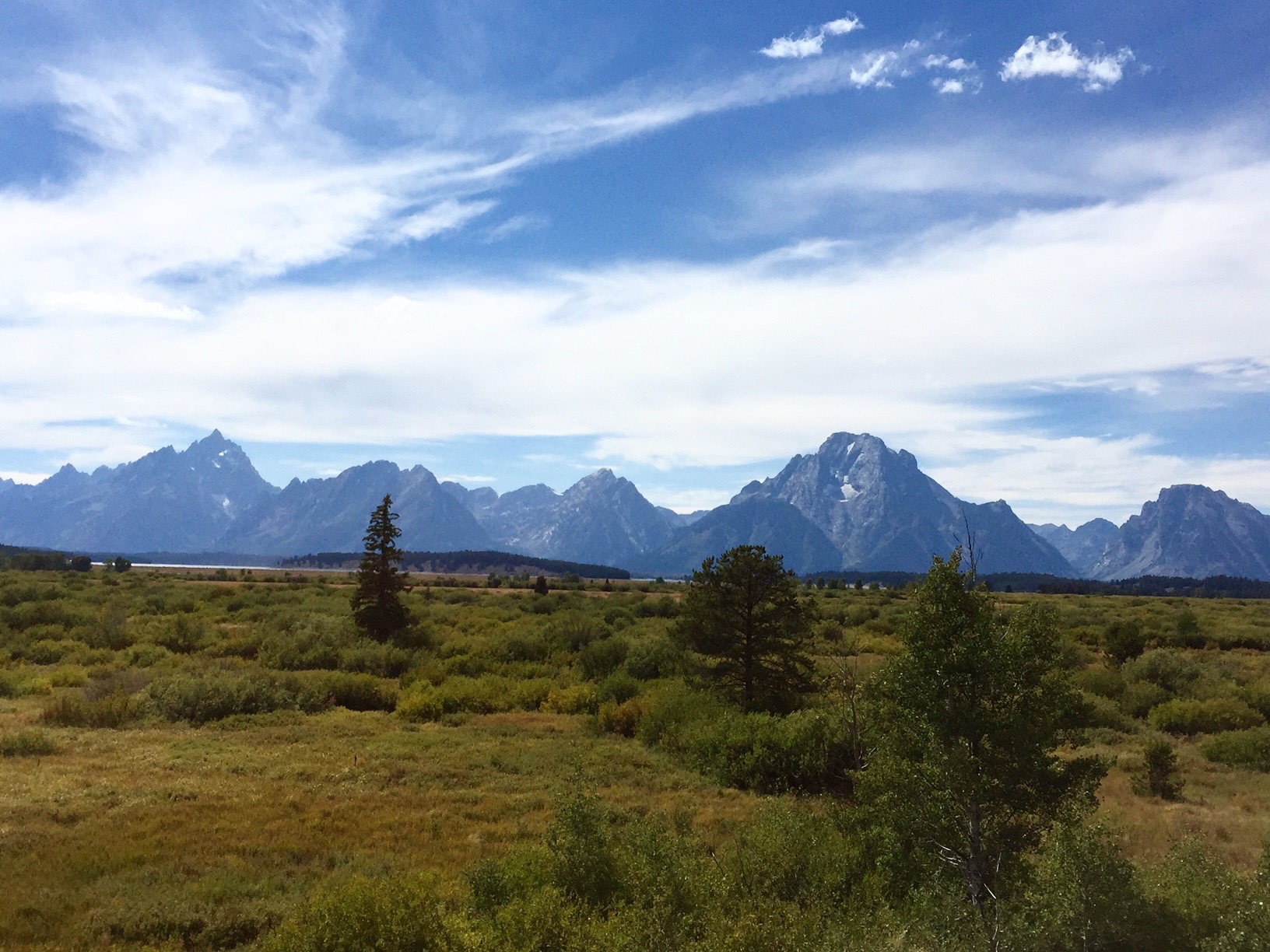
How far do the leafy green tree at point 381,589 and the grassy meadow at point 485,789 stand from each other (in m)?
1.56

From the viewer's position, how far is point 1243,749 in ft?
63.1

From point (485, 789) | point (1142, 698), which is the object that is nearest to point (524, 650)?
point (485, 789)

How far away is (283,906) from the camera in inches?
381

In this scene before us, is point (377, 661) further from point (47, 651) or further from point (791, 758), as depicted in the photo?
point (791, 758)

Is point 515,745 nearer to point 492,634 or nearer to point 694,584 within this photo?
point 694,584

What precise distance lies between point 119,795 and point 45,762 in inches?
144

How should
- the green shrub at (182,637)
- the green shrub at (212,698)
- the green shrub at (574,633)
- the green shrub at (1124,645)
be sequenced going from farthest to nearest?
the green shrub at (574,633) < the green shrub at (1124,645) < the green shrub at (182,637) < the green shrub at (212,698)

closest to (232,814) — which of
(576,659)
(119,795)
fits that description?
(119,795)

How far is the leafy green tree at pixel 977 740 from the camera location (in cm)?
832

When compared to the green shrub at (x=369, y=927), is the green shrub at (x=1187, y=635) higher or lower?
lower

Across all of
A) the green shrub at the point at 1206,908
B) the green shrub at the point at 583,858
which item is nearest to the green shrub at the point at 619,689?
the green shrub at the point at 583,858

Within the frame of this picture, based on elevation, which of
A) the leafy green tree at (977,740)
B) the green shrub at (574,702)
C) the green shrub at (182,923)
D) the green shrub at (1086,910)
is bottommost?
the green shrub at (574,702)

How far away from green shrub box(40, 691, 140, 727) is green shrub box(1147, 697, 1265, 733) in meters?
32.9

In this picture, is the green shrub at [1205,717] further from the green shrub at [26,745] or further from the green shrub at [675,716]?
the green shrub at [26,745]
